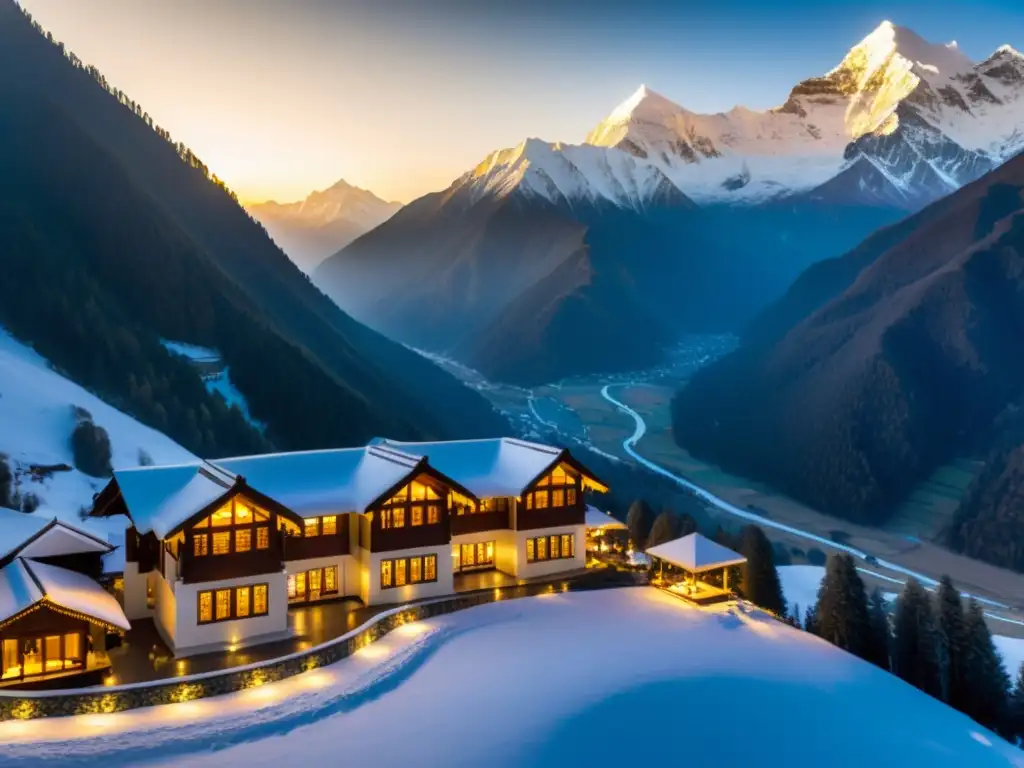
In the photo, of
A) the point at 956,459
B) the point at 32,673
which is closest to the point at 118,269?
the point at 32,673

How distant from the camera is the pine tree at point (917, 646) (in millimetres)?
40906

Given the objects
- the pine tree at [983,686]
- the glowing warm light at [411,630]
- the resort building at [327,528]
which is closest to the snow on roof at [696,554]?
the resort building at [327,528]

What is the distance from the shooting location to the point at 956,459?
517ft

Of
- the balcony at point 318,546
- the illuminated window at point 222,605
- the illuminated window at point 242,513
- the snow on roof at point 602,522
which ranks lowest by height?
the illuminated window at point 222,605

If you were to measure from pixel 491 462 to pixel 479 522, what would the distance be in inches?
159

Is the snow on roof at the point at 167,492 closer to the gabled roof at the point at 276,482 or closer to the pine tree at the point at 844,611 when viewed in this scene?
the gabled roof at the point at 276,482

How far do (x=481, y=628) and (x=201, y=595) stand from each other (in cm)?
1169

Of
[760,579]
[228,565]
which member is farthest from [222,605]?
[760,579]

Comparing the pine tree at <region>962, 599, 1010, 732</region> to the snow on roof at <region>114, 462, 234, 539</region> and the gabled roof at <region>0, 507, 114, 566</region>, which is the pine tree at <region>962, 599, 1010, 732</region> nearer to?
the snow on roof at <region>114, 462, 234, 539</region>

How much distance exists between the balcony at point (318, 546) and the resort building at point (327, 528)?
0.05 m

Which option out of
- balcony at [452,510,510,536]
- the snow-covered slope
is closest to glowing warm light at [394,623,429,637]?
balcony at [452,510,510,536]

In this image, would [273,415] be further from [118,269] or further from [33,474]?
[33,474]

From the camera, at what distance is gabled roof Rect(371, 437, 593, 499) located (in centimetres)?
4256

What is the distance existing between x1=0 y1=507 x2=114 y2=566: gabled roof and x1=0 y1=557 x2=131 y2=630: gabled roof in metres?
0.69
